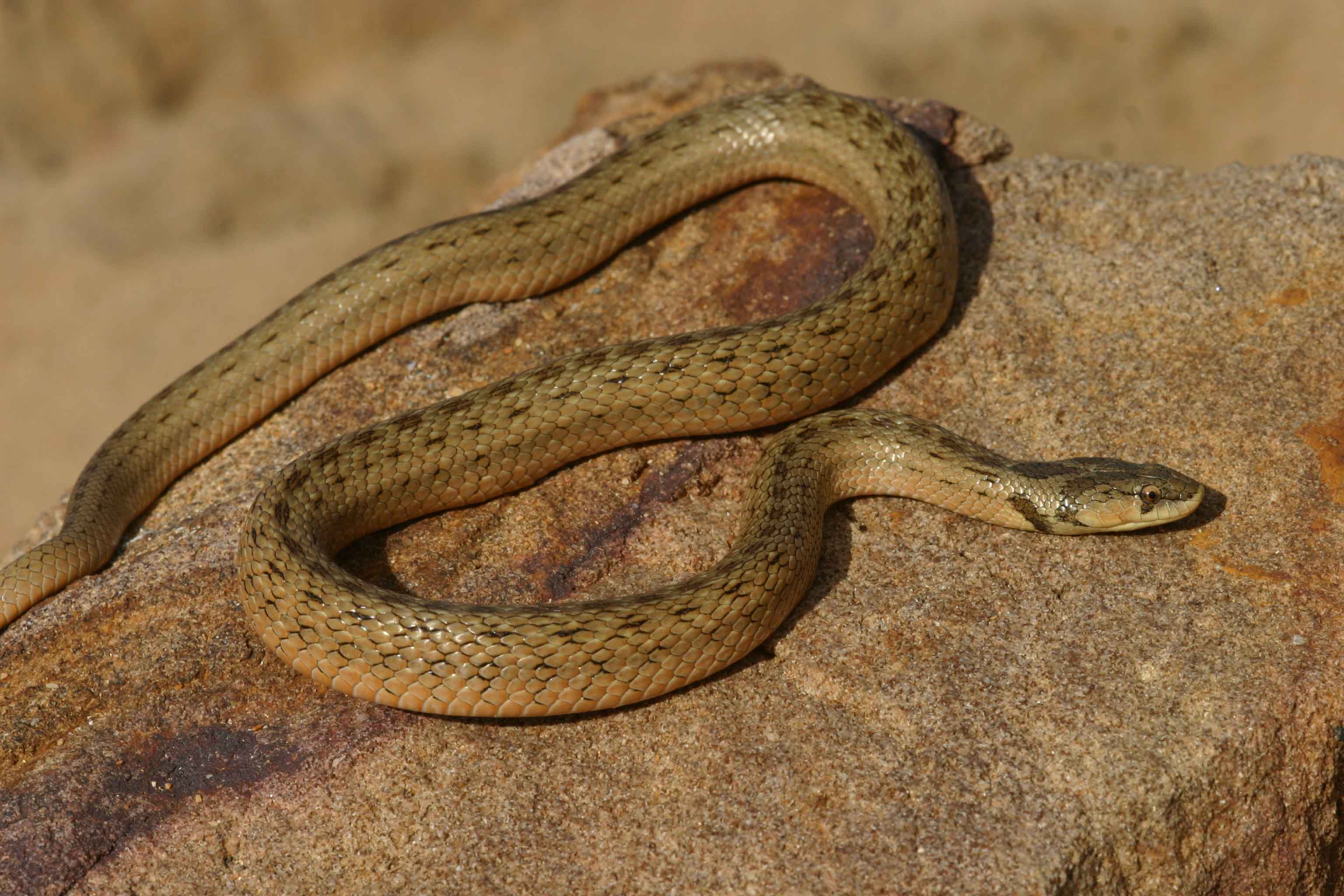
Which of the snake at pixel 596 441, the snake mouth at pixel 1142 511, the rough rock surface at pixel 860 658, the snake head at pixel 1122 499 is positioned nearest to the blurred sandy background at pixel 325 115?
the snake at pixel 596 441

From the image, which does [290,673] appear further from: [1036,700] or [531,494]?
[1036,700]

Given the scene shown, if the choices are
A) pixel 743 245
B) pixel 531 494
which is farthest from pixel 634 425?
pixel 743 245

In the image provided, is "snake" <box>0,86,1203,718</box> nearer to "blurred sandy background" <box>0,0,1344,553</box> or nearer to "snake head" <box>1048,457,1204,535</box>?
"snake head" <box>1048,457,1204,535</box>

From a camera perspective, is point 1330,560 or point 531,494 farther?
point 531,494

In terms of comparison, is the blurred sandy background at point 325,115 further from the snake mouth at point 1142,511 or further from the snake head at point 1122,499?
the snake mouth at point 1142,511

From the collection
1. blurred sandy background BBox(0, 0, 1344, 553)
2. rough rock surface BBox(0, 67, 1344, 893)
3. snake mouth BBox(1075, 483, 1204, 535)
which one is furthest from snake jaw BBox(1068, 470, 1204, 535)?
blurred sandy background BBox(0, 0, 1344, 553)
